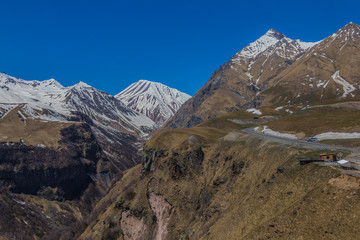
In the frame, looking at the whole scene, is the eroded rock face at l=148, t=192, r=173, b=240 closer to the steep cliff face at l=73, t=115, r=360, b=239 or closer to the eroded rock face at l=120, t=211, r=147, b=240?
the steep cliff face at l=73, t=115, r=360, b=239

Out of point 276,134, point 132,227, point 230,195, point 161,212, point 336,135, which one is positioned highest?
point 276,134

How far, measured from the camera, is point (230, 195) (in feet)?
180

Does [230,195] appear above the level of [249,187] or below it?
below

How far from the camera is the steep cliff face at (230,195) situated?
2945 centimetres

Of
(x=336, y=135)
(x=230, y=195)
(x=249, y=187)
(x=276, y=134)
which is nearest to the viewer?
(x=249, y=187)

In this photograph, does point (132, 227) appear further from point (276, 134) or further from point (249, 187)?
point (276, 134)

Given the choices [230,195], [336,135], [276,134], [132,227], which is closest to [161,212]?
[132,227]

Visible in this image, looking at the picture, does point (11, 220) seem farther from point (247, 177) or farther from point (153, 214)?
point (247, 177)

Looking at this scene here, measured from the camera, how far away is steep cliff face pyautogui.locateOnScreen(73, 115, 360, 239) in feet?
96.6

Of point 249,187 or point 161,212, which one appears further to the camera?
point 161,212

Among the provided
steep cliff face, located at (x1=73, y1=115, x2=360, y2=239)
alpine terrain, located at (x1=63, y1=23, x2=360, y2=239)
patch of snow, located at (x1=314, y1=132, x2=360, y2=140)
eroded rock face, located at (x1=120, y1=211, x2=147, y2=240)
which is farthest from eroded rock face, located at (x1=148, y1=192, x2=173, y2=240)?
patch of snow, located at (x1=314, y1=132, x2=360, y2=140)

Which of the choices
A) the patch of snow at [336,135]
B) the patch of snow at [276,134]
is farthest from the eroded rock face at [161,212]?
the patch of snow at [336,135]

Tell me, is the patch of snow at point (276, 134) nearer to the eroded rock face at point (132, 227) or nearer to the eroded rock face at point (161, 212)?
the eroded rock face at point (161, 212)

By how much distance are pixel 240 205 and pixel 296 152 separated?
13144mm
